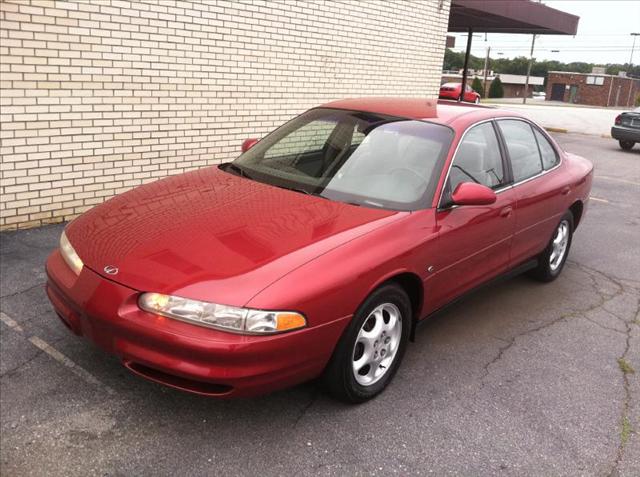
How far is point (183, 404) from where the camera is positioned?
3.14m

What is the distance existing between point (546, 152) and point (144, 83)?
164 inches

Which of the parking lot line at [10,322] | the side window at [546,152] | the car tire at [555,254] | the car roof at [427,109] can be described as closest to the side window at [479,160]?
the car roof at [427,109]

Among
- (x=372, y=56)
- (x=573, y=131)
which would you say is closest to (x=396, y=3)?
(x=372, y=56)

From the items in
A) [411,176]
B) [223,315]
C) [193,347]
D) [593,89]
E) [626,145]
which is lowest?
[626,145]

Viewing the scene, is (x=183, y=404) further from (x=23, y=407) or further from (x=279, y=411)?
(x=23, y=407)

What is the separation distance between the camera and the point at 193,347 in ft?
8.50

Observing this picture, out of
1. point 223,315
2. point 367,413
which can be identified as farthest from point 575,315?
point 223,315

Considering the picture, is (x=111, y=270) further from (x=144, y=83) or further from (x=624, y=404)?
(x=144, y=83)

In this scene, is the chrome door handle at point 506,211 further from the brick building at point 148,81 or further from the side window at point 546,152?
the brick building at point 148,81

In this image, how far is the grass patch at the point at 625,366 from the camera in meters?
3.94

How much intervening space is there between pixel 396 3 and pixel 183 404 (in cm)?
814

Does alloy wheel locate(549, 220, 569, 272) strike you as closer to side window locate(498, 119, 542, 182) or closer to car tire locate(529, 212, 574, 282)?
car tire locate(529, 212, 574, 282)

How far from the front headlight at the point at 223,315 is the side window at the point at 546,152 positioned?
3.21 metres

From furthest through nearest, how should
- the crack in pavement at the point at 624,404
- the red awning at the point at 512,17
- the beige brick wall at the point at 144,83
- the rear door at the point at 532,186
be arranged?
the red awning at the point at 512,17
the beige brick wall at the point at 144,83
the rear door at the point at 532,186
the crack in pavement at the point at 624,404
